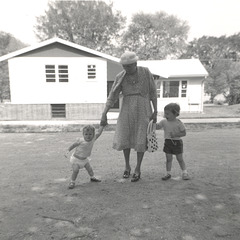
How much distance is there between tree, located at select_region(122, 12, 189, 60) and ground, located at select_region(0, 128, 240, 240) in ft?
126

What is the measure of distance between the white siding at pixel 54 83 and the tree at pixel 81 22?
25.4 meters

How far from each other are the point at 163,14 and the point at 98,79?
103 feet

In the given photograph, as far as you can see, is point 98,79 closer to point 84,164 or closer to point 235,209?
point 84,164

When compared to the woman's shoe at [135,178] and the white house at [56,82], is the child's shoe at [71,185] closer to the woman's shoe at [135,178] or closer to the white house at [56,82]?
the woman's shoe at [135,178]

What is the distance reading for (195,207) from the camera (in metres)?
2.80

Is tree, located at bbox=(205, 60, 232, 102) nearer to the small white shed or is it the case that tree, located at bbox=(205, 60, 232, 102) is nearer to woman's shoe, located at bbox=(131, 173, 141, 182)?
the small white shed

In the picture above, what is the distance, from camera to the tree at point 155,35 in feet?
135

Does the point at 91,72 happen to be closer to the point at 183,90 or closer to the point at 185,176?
the point at 183,90

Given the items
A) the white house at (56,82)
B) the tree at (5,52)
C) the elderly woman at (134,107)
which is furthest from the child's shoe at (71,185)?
the tree at (5,52)

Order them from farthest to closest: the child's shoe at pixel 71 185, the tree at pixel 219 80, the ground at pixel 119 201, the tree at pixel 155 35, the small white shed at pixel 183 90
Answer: the tree at pixel 155 35
the tree at pixel 219 80
the small white shed at pixel 183 90
the child's shoe at pixel 71 185
the ground at pixel 119 201

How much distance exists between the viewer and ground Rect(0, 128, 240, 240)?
2338 mm

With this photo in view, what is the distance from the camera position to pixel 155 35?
138ft

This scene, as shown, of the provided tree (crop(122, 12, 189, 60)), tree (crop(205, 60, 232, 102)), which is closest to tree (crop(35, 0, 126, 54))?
tree (crop(122, 12, 189, 60))

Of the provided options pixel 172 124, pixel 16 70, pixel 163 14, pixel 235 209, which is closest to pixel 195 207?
pixel 235 209
